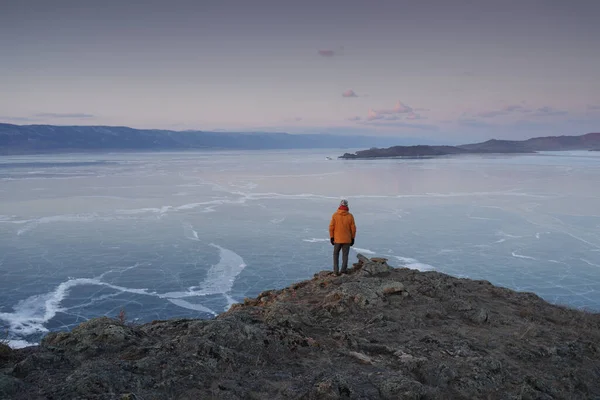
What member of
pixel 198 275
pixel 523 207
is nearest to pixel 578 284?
pixel 198 275

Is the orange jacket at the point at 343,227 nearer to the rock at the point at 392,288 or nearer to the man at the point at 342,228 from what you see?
the man at the point at 342,228

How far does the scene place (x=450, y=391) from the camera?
5.32 meters

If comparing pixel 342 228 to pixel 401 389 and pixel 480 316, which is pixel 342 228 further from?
pixel 401 389

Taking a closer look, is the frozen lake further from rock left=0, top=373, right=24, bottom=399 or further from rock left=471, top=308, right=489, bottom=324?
rock left=0, top=373, right=24, bottom=399

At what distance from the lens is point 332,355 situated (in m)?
5.88

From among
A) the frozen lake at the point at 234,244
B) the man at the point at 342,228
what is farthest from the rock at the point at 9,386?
the frozen lake at the point at 234,244

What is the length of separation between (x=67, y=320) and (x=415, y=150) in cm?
13363

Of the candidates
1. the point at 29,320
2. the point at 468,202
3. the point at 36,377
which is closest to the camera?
the point at 36,377

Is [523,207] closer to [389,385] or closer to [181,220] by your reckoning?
[181,220]

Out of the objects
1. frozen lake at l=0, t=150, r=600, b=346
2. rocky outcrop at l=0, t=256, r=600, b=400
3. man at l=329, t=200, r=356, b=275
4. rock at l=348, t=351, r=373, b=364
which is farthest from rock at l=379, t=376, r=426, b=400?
frozen lake at l=0, t=150, r=600, b=346

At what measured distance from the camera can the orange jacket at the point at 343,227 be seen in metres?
9.40

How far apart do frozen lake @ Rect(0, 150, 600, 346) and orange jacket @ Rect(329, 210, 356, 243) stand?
657 cm

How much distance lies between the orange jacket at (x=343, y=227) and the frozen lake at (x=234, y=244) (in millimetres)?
6566

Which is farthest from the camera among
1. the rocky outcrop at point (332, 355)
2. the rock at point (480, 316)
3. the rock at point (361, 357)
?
the rock at point (480, 316)
